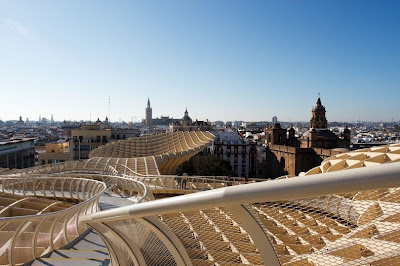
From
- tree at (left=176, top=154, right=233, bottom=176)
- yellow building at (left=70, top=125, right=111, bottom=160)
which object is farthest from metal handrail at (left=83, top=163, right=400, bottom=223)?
yellow building at (left=70, top=125, right=111, bottom=160)

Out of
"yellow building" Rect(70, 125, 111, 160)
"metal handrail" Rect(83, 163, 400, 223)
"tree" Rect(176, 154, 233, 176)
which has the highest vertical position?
"metal handrail" Rect(83, 163, 400, 223)

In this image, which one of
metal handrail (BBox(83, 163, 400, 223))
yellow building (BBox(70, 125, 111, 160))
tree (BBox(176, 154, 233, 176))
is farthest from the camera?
yellow building (BBox(70, 125, 111, 160))

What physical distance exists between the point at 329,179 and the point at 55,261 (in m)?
6.09

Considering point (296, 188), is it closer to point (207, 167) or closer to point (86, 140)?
point (207, 167)

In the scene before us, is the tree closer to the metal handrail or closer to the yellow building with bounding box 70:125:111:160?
the yellow building with bounding box 70:125:111:160

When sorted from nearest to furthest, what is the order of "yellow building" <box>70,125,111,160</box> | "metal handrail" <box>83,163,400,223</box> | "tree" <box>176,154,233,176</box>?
"metal handrail" <box>83,163,400,223</box> < "tree" <box>176,154,233,176</box> < "yellow building" <box>70,125,111,160</box>

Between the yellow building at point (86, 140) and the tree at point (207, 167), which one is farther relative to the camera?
the yellow building at point (86, 140)

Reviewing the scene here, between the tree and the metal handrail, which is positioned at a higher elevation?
the metal handrail

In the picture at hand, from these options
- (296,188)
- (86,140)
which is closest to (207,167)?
(86,140)

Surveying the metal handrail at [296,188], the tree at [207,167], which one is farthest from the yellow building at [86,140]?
the metal handrail at [296,188]

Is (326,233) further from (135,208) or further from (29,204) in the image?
(29,204)

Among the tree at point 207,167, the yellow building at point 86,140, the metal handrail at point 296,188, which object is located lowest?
the tree at point 207,167

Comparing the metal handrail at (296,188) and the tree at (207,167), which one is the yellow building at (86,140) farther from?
the metal handrail at (296,188)

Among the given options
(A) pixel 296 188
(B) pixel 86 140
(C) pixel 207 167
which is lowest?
(C) pixel 207 167
